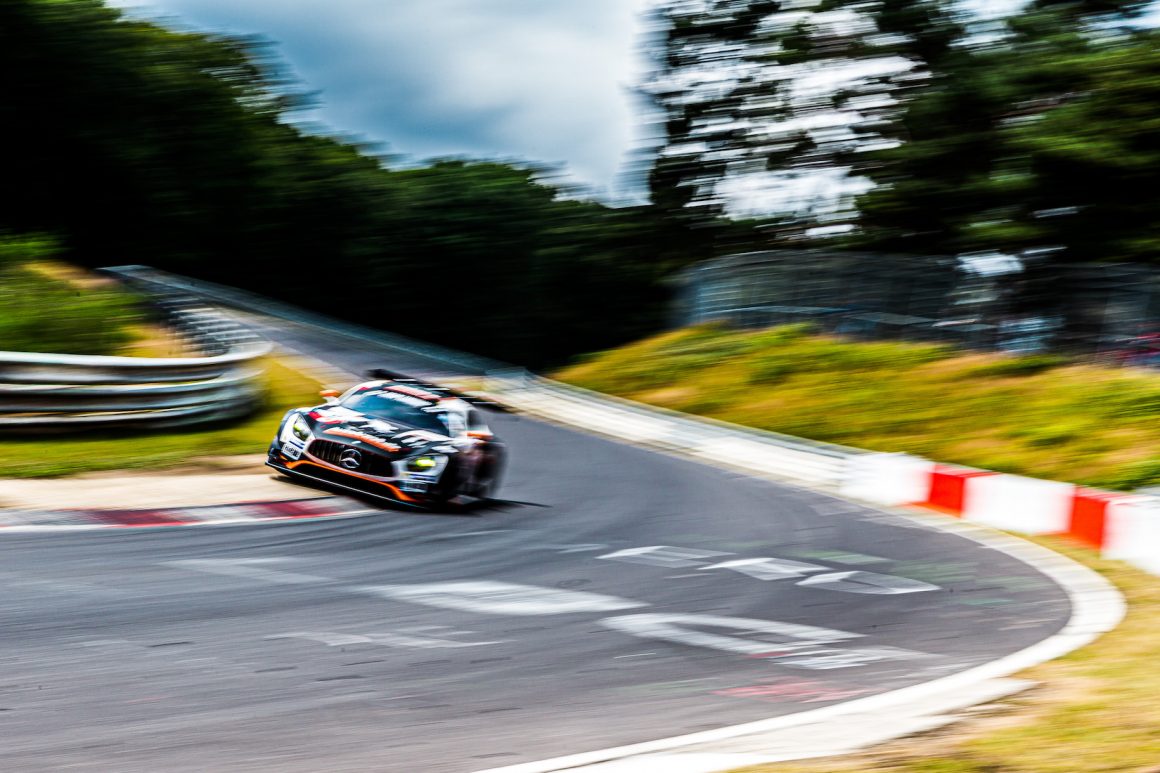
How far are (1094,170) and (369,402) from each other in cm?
1871

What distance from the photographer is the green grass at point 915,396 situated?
1677 cm

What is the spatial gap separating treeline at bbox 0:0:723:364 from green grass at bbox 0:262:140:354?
1137 inches

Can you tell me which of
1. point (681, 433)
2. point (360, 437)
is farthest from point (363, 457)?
point (681, 433)

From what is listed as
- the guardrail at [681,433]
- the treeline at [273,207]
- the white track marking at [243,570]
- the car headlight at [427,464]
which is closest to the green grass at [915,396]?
the guardrail at [681,433]

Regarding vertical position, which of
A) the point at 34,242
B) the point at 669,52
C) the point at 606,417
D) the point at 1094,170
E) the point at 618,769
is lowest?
the point at 606,417

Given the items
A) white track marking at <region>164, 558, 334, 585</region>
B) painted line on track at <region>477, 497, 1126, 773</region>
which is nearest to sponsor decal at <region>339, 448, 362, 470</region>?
white track marking at <region>164, 558, 334, 585</region>

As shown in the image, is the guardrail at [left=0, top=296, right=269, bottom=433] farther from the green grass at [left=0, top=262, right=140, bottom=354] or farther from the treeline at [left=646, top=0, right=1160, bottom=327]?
the treeline at [left=646, top=0, right=1160, bottom=327]

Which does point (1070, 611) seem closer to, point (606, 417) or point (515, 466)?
point (515, 466)

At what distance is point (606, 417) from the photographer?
76.0 ft

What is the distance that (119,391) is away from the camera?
14820 mm

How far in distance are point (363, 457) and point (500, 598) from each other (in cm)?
416

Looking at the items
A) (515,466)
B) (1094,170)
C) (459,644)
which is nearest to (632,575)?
(459,644)

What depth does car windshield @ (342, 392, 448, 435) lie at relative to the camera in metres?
12.4

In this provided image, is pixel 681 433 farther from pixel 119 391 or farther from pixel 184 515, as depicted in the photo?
pixel 184 515
